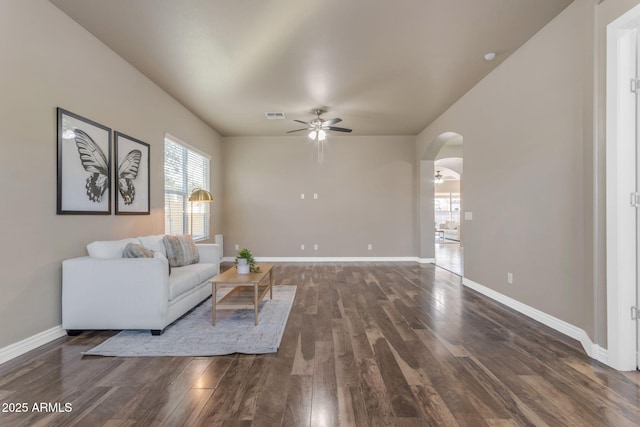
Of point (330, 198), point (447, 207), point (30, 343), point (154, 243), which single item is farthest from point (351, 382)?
point (447, 207)

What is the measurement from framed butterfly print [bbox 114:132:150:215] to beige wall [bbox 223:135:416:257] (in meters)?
3.03

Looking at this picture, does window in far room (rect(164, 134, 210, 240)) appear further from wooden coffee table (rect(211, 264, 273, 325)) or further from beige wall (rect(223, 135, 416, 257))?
wooden coffee table (rect(211, 264, 273, 325))

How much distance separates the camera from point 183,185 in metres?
5.30

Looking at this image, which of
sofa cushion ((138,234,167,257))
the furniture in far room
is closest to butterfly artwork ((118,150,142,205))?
sofa cushion ((138,234,167,257))

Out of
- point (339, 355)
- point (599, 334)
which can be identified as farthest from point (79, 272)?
point (599, 334)

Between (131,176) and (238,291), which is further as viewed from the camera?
(131,176)

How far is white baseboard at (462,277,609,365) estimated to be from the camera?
7.39ft

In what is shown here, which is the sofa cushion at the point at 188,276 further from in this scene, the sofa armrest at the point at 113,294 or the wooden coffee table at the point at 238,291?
the wooden coffee table at the point at 238,291

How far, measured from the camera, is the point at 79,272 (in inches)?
104

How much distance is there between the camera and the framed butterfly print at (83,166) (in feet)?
8.89

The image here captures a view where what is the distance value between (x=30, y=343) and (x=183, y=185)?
3.32 metres

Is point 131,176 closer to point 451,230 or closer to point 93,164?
point 93,164

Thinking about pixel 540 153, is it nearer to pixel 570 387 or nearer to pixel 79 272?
pixel 570 387

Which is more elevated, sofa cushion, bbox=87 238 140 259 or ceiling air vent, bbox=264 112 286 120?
ceiling air vent, bbox=264 112 286 120
